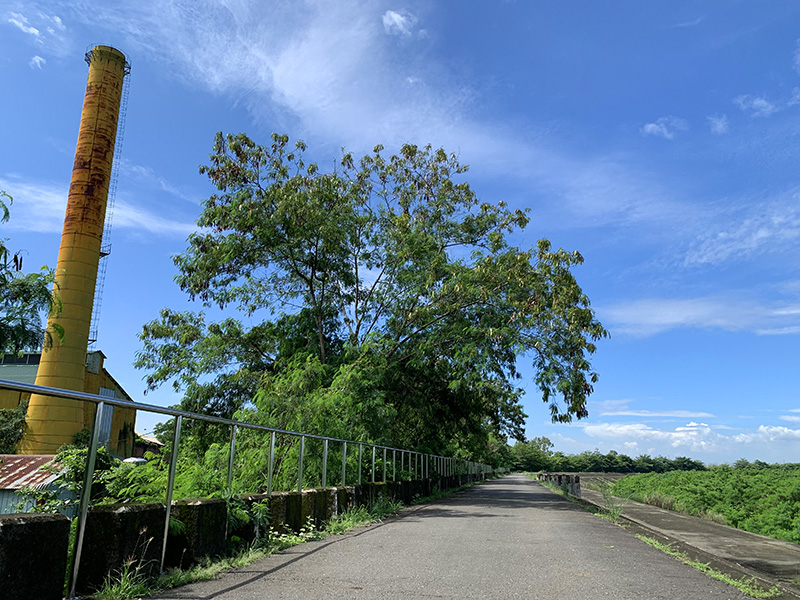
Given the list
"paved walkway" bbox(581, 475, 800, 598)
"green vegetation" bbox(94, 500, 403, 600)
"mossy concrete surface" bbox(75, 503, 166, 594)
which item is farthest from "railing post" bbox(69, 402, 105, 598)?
"paved walkway" bbox(581, 475, 800, 598)

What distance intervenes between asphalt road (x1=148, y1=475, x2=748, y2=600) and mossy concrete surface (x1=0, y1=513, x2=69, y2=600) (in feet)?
3.33

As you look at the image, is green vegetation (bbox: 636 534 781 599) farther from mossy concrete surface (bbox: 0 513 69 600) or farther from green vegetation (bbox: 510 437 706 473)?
green vegetation (bbox: 510 437 706 473)

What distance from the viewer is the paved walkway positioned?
23.0 ft

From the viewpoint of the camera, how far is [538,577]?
6148 mm

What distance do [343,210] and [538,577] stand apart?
17.1m

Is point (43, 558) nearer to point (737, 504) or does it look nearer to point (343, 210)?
point (343, 210)

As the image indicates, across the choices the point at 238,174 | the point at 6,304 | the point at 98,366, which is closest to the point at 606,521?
the point at 6,304

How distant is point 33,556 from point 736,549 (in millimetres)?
9098

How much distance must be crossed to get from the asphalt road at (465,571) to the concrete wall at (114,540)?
1.40 feet

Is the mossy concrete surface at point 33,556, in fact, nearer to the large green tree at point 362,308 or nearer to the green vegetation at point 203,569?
the green vegetation at point 203,569

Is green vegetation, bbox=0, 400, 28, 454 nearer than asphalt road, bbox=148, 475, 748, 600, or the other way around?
green vegetation, bbox=0, 400, 28, 454

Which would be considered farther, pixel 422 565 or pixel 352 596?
pixel 422 565

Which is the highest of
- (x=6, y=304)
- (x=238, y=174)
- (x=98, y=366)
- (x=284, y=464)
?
(x=238, y=174)

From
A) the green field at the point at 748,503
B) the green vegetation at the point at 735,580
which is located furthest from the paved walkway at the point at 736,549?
the green field at the point at 748,503
